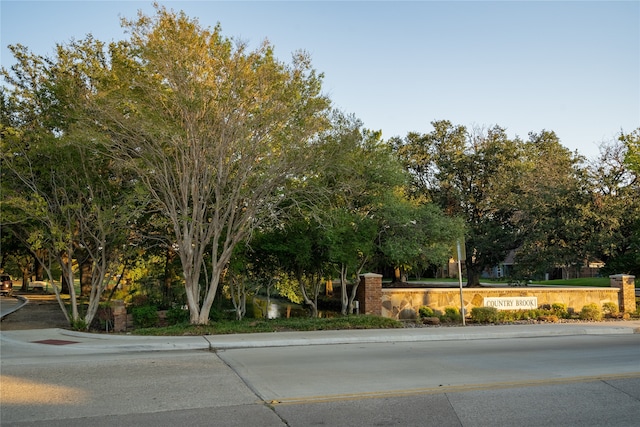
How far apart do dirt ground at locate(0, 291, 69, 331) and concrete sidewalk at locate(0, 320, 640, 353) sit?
3786 millimetres

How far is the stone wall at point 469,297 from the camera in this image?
778 inches

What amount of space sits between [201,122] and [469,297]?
38.3ft

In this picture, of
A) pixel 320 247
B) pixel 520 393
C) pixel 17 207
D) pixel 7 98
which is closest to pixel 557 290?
pixel 320 247

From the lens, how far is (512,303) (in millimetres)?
20375

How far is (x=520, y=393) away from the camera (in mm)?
7844

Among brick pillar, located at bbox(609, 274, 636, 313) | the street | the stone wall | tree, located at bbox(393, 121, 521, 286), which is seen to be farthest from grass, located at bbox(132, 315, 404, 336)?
tree, located at bbox(393, 121, 521, 286)

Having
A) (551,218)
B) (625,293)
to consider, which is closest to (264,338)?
(625,293)

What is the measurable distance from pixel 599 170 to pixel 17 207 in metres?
27.3

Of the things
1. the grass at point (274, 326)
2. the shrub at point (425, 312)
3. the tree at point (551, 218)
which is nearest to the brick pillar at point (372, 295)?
the grass at point (274, 326)

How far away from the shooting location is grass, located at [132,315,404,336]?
14.7 meters

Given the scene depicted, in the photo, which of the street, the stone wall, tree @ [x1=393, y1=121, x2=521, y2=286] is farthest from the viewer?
tree @ [x1=393, y1=121, x2=521, y2=286]

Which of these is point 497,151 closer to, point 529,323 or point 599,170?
point 599,170

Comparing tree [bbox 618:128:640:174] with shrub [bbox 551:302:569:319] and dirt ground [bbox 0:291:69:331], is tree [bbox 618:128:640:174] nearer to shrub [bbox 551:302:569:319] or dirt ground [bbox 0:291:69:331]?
shrub [bbox 551:302:569:319]

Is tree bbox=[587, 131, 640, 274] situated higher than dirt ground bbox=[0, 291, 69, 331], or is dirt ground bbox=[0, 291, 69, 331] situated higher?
tree bbox=[587, 131, 640, 274]
